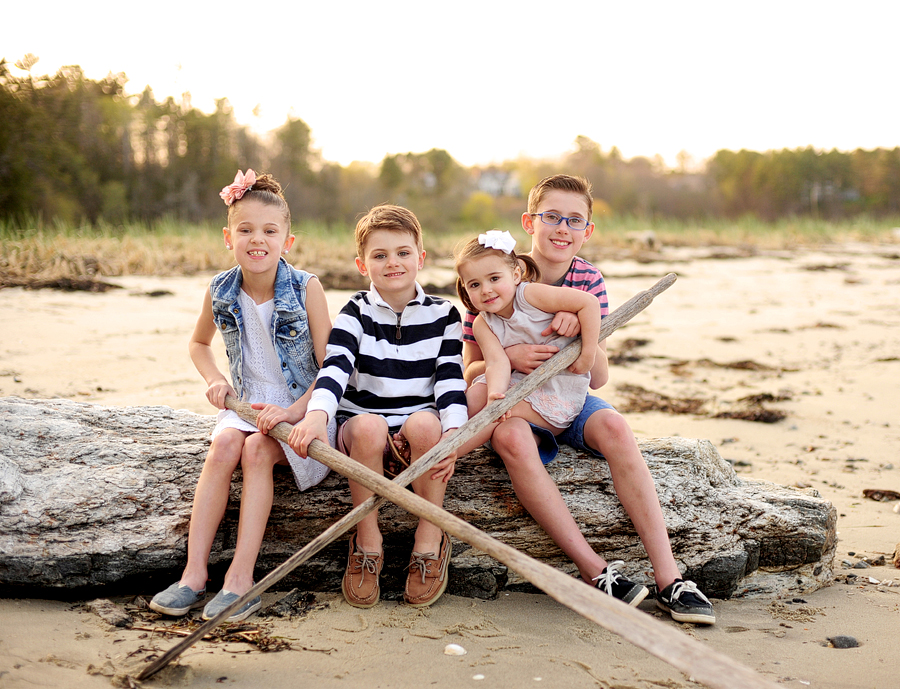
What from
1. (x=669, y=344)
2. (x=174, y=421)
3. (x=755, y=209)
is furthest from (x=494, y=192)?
(x=174, y=421)

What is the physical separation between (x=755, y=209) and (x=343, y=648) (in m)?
23.9

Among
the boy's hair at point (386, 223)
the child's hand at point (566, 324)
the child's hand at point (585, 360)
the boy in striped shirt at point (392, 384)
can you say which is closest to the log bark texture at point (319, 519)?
the boy in striped shirt at point (392, 384)

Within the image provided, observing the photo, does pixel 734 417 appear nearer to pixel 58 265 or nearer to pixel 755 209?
pixel 58 265

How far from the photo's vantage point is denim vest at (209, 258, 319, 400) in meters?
3.05

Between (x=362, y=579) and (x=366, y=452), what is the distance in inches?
Result: 18.5

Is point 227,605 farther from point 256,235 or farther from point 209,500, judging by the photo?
point 256,235

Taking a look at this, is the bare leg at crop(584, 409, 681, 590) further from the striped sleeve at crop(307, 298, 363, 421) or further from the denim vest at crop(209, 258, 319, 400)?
the denim vest at crop(209, 258, 319, 400)

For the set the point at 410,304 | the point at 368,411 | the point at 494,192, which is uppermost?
the point at 494,192

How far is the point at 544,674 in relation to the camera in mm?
2250

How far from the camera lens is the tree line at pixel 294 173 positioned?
1208 centimetres

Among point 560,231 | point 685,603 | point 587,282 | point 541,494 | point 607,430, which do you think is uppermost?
point 560,231

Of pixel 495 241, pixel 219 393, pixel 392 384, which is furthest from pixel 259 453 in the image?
pixel 495 241

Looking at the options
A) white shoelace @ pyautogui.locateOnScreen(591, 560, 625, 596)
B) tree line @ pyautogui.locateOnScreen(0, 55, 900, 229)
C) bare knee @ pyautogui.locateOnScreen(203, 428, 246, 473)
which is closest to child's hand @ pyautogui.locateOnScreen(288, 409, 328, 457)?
bare knee @ pyautogui.locateOnScreen(203, 428, 246, 473)

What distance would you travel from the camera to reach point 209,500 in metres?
2.70
